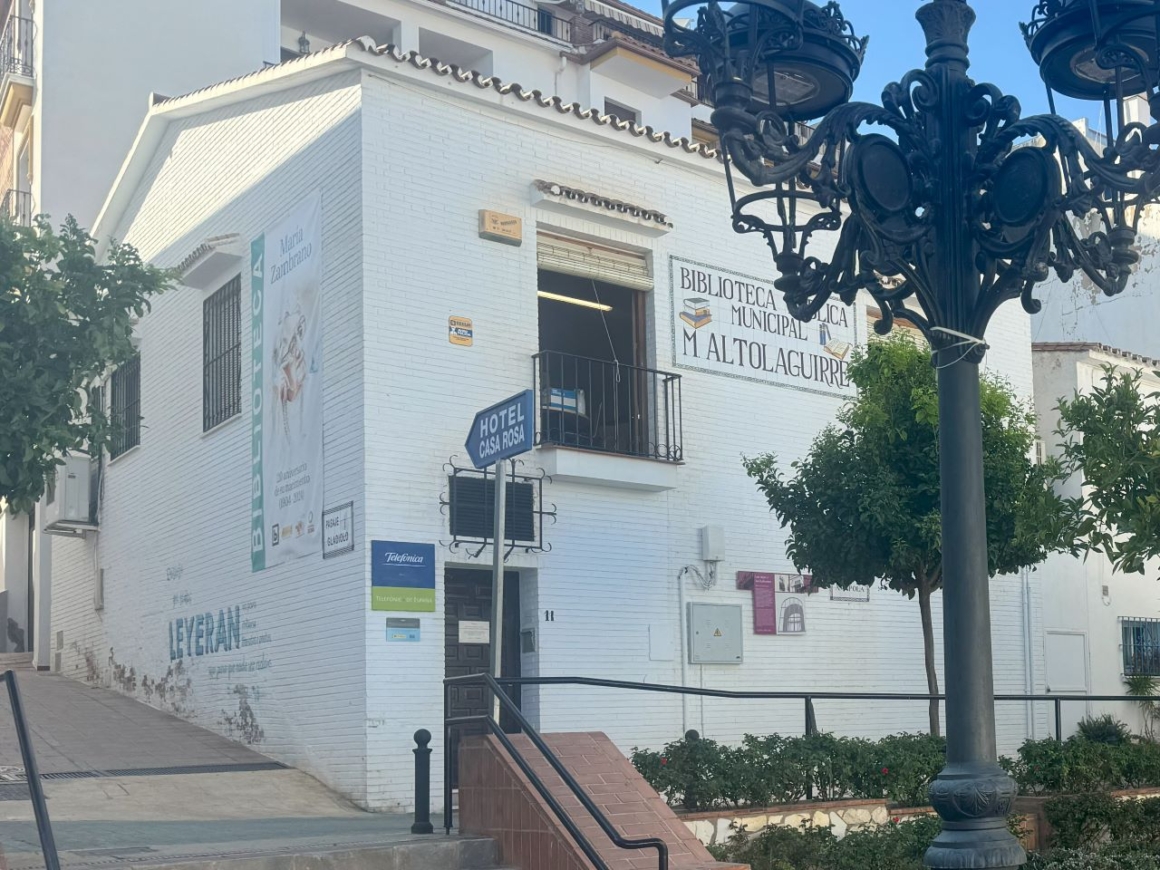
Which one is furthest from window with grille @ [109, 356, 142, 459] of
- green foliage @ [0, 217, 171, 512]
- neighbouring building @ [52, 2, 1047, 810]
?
green foliage @ [0, 217, 171, 512]

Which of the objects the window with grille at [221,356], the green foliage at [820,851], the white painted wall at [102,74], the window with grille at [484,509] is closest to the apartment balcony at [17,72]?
the white painted wall at [102,74]

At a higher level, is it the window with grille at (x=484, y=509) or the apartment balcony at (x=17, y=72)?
the apartment balcony at (x=17, y=72)

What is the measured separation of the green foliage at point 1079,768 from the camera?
12336 mm

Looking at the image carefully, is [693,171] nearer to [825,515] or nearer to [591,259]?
[591,259]

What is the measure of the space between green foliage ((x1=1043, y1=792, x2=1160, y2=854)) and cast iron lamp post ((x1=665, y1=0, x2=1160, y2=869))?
6854 millimetres

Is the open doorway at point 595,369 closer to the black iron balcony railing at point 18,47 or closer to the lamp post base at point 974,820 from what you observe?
the lamp post base at point 974,820

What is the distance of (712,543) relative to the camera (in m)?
15.1

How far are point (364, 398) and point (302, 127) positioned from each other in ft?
10.9

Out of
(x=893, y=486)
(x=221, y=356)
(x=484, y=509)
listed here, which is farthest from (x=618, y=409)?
(x=221, y=356)

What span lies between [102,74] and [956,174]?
1818 cm

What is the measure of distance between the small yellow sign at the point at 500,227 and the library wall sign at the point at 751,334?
6.68ft

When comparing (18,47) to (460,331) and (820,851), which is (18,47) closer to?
(460,331)

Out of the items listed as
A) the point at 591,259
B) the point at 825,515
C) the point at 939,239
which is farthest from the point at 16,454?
the point at 939,239

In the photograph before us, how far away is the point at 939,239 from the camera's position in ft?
18.0
